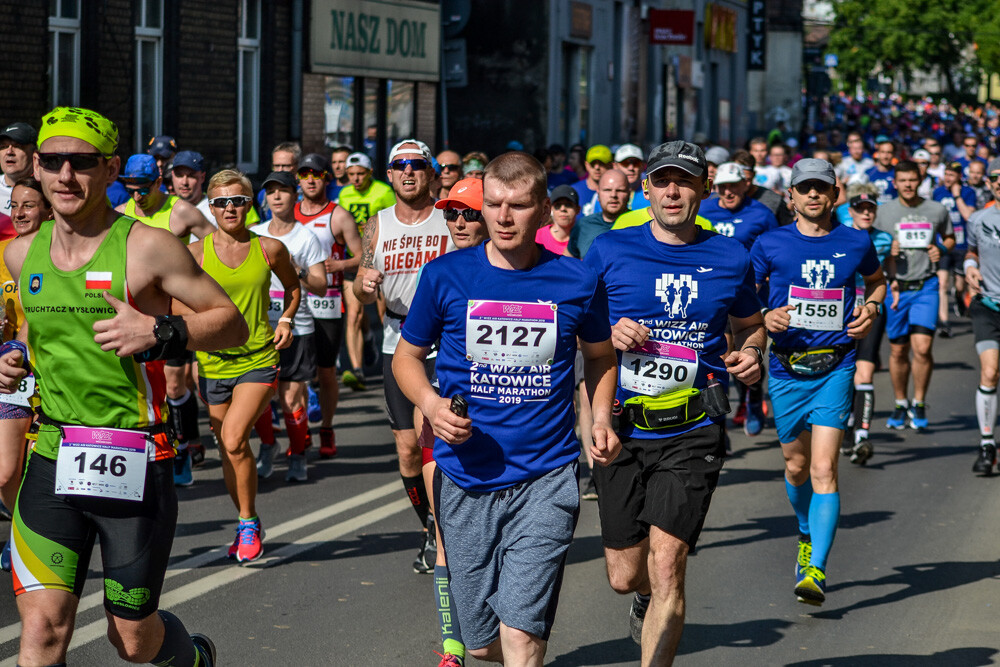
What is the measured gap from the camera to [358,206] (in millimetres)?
13984

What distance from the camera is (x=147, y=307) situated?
445cm

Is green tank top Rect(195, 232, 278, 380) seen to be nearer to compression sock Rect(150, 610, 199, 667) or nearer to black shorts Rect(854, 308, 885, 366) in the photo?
compression sock Rect(150, 610, 199, 667)

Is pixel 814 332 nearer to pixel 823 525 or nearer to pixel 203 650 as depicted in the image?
pixel 823 525

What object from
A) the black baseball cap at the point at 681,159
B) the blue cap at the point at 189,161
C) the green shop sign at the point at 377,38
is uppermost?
the green shop sign at the point at 377,38

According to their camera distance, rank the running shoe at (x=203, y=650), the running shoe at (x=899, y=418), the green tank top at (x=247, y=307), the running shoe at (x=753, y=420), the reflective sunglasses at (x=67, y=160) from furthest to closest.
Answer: the running shoe at (x=899, y=418) → the running shoe at (x=753, y=420) → the green tank top at (x=247, y=307) → the running shoe at (x=203, y=650) → the reflective sunglasses at (x=67, y=160)

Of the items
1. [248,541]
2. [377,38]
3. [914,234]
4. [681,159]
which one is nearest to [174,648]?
[681,159]

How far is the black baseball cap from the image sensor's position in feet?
18.1

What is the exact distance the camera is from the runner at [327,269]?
10.4 m

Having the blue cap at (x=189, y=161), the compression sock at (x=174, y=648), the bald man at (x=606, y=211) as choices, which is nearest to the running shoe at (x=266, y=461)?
the bald man at (x=606, y=211)

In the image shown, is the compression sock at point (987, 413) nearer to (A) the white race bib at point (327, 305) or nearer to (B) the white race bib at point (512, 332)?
(A) the white race bib at point (327, 305)

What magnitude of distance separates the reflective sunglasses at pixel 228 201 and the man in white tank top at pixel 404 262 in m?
0.75

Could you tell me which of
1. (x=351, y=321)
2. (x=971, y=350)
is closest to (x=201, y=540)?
(x=351, y=321)

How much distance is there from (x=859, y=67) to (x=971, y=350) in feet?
205

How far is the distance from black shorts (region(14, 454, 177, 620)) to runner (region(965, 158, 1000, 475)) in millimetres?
7128
